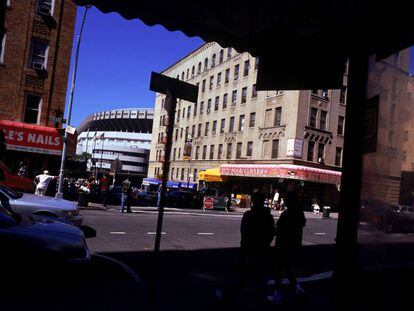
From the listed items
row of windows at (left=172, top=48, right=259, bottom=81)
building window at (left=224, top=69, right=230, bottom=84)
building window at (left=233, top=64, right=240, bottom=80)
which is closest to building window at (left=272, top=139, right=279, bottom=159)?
row of windows at (left=172, top=48, right=259, bottom=81)

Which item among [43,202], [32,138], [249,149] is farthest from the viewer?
[249,149]

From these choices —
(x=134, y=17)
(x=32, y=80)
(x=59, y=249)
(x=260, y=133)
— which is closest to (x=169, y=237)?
(x=59, y=249)

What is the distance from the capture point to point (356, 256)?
3.08 metres

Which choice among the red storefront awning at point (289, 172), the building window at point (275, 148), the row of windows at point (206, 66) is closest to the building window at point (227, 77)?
the row of windows at point (206, 66)

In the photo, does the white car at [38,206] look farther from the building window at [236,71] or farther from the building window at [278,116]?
the building window at [236,71]

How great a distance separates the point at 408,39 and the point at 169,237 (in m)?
10.2

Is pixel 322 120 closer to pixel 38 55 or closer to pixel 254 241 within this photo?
pixel 38 55

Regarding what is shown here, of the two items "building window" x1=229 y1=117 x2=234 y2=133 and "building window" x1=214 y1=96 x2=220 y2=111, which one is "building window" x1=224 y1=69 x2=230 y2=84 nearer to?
"building window" x1=214 y1=96 x2=220 y2=111

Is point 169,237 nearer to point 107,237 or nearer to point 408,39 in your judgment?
point 107,237

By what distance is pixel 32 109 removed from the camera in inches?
916

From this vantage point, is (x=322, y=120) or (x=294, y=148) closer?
(x=294, y=148)

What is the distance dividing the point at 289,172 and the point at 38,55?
21316 mm

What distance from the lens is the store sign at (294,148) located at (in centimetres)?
3547

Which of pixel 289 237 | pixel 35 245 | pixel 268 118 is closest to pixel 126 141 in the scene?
pixel 268 118
